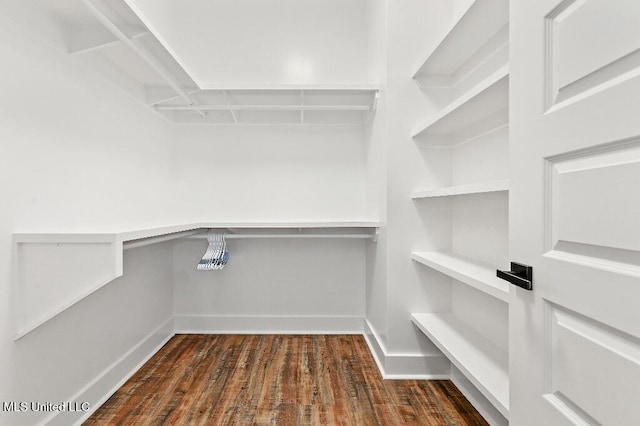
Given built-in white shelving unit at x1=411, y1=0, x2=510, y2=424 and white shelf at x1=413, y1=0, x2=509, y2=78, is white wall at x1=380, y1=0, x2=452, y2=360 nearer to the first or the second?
built-in white shelving unit at x1=411, y1=0, x2=510, y2=424

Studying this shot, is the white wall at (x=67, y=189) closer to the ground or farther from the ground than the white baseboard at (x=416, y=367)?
farther from the ground

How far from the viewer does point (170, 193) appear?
2863 millimetres

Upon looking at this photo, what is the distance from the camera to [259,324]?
116 inches

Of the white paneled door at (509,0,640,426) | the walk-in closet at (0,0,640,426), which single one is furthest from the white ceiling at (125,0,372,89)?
the white paneled door at (509,0,640,426)

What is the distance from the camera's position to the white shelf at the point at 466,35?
1429mm

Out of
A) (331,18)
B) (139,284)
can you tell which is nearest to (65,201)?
(139,284)

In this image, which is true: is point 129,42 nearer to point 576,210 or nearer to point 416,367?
point 576,210

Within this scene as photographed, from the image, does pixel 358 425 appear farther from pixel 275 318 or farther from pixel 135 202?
pixel 135 202

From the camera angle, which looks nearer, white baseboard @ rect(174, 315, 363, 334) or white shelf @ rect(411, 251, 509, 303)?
white shelf @ rect(411, 251, 509, 303)

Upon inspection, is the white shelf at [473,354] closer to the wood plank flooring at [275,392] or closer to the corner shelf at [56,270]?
the wood plank flooring at [275,392]

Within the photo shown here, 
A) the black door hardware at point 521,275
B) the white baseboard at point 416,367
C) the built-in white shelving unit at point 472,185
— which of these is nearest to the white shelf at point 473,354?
the built-in white shelving unit at point 472,185

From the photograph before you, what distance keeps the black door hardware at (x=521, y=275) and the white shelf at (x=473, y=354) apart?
478 millimetres

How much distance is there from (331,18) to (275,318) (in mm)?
2385

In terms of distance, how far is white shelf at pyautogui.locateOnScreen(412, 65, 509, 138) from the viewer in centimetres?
128
